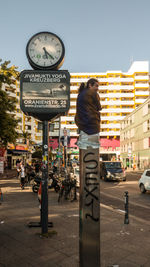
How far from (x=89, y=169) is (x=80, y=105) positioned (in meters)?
1.06

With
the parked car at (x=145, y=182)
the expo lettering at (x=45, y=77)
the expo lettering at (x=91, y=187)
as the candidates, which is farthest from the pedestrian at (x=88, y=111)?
the parked car at (x=145, y=182)

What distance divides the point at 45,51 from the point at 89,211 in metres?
3.88

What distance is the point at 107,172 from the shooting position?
23047 mm

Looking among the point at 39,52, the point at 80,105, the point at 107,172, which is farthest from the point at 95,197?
the point at 107,172

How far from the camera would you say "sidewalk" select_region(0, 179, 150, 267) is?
4453 mm

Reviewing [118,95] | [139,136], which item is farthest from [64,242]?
[118,95]

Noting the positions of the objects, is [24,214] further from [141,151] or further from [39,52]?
[141,151]

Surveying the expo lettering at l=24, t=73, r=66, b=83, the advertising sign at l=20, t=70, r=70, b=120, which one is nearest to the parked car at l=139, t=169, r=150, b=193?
the advertising sign at l=20, t=70, r=70, b=120

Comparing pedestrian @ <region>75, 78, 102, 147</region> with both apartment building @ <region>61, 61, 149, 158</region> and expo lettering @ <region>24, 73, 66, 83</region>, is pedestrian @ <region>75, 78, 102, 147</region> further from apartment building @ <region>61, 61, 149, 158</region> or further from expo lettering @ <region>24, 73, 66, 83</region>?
apartment building @ <region>61, 61, 149, 158</region>

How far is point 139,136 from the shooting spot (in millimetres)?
48406

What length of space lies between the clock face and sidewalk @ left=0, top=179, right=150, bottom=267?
13.4 feet

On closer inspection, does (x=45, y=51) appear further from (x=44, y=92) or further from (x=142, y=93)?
(x=142, y=93)

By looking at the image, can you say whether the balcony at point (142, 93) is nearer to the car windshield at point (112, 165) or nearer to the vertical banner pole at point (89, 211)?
the car windshield at point (112, 165)

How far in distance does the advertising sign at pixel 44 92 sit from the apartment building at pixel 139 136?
125 feet
